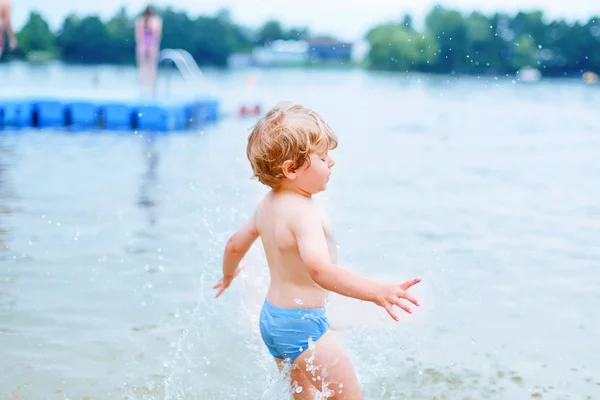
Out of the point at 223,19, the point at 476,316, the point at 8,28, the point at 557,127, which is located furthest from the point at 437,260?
the point at 223,19

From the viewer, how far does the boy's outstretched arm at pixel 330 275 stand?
2525 millimetres

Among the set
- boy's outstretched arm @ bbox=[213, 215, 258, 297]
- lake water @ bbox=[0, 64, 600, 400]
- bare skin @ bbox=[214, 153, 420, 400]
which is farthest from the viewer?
lake water @ bbox=[0, 64, 600, 400]

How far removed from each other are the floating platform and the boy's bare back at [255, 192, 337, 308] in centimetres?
1259

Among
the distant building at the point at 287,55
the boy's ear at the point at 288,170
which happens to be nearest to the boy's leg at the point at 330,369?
the boy's ear at the point at 288,170

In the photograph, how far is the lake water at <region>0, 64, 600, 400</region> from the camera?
3752 mm

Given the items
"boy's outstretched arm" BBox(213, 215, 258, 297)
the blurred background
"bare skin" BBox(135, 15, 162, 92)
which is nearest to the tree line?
"bare skin" BBox(135, 15, 162, 92)

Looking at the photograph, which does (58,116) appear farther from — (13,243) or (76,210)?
(13,243)

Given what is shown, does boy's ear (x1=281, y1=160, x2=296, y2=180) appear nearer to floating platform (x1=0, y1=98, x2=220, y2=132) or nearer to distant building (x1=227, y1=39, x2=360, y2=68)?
floating platform (x1=0, y1=98, x2=220, y2=132)

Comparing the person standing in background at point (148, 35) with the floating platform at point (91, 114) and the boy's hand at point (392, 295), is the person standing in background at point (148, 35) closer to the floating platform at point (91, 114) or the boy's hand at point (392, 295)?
the floating platform at point (91, 114)

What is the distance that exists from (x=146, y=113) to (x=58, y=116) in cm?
182

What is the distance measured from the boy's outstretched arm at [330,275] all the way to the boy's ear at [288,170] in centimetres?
13

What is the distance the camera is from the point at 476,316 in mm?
4738

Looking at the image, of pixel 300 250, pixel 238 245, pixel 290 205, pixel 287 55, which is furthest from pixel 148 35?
pixel 287 55

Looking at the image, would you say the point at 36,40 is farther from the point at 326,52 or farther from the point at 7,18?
the point at 326,52
